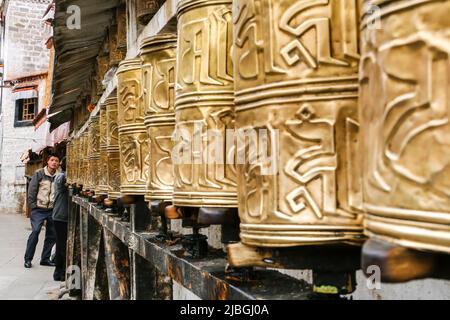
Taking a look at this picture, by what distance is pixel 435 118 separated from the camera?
679 millimetres

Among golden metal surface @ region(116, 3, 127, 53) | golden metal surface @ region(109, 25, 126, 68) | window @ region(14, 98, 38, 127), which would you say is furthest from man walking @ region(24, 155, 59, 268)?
window @ region(14, 98, 38, 127)

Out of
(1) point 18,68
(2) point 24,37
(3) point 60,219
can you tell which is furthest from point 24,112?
(3) point 60,219

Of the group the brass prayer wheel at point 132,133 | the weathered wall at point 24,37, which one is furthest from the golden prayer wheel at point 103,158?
the weathered wall at point 24,37

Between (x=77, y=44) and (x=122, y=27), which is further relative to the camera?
(x=77, y=44)

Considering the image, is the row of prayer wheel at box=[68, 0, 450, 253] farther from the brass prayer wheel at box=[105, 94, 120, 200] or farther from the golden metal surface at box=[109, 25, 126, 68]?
the golden metal surface at box=[109, 25, 126, 68]

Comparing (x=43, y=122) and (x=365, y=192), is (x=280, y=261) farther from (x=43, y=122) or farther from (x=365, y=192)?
(x=43, y=122)

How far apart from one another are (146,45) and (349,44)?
1197mm

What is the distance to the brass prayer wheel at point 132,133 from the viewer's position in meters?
2.33

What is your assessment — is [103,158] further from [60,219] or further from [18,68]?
[18,68]

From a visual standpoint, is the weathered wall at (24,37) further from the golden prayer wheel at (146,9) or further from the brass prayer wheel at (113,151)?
the brass prayer wheel at (113,151)

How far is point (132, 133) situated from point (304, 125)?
1.54 metres

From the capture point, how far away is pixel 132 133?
7.93 feet

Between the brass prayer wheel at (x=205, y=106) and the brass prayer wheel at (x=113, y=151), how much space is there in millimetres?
1600
